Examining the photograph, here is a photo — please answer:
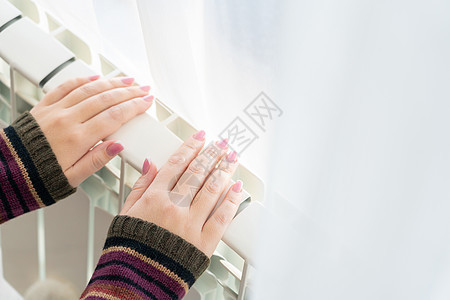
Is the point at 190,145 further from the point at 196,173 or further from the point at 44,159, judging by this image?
the point at 44,159

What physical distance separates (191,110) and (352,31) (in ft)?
1.03

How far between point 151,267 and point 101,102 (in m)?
0.22

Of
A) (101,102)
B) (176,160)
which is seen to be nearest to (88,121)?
(101,102)

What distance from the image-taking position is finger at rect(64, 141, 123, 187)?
2.11 feet

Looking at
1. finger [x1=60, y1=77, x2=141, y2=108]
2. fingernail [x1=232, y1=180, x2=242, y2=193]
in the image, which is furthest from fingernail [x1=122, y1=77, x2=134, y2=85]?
fingernail [x1=232, y1=180, x2=242, y2=193]

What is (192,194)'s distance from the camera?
0.60 meters

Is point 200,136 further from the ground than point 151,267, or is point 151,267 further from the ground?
point 200,136

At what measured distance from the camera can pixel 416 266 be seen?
0.37m

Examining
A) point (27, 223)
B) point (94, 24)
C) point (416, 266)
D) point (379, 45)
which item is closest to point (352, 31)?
point (379, 45)

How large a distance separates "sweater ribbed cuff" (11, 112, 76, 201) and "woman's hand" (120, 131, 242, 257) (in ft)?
0.32

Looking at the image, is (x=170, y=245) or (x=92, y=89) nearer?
(x=170, y=245)

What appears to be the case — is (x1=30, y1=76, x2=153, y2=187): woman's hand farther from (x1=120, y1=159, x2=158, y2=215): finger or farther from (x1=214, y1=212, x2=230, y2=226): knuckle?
(x1=214, y1=212, x2=230, y2=226): knuckle

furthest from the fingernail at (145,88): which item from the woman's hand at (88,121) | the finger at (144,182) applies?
the finger at (144,182)

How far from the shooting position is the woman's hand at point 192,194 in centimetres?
58
